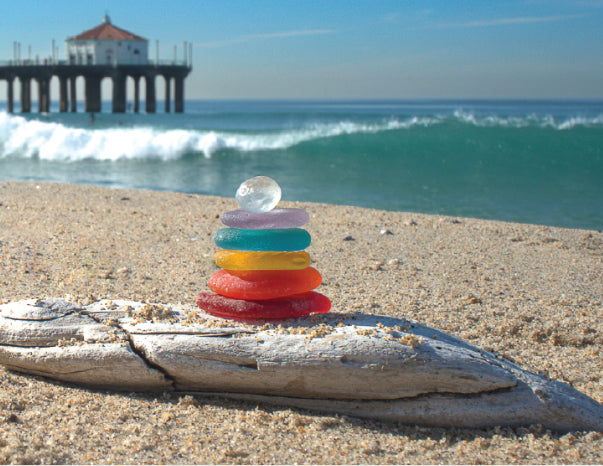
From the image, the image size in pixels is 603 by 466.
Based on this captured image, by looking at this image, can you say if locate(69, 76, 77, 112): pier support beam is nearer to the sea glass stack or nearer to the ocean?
the ocean

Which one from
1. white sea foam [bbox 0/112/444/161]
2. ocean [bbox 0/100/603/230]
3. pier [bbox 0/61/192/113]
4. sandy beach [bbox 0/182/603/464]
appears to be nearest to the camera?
sandy beach [bbox 0/182/603/464]

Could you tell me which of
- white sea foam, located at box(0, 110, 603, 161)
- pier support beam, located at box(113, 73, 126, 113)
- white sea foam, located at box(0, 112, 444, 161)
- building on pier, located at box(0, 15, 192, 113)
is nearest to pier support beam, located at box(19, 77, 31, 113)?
building on pier, located at box(0, 15, 192, 113)

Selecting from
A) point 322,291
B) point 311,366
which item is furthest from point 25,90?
point 311,366

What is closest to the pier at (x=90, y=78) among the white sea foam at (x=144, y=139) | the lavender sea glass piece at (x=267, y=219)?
the white sea foam at (x=144, y=139)

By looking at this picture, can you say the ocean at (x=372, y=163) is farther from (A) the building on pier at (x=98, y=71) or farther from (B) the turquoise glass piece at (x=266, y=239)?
(A) the building on pier at (x=98, y=71)

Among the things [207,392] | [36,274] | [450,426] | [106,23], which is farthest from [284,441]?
[106,23]

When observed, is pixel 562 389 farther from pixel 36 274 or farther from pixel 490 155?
pixel 490 155
